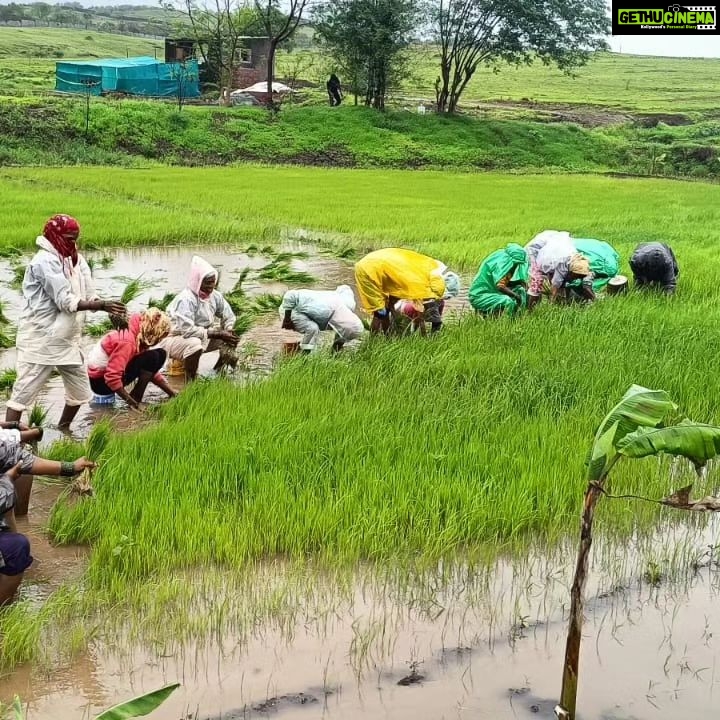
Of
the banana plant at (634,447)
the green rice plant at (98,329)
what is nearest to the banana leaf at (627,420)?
the banana plant at (634,447)

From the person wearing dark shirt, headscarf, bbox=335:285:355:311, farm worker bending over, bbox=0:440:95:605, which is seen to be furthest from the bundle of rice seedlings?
the person wearing dark shirt

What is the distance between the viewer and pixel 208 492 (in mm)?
3973

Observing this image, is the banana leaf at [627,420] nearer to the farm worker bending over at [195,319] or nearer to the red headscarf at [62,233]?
the red headscarf at [62,233]

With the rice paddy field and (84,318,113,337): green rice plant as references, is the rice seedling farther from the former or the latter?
the rice paddy field

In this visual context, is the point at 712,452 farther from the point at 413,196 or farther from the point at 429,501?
the point at 413,196

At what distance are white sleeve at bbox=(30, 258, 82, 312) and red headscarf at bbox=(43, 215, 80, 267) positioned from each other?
83 mm

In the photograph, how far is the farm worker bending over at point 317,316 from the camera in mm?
6410

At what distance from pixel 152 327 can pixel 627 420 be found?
138 inches

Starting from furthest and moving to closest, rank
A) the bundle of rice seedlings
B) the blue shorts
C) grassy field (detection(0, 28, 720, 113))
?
1. grassy field (detection(0, 28, 720, 113))
2. the bundle of rice seedlings
3. the blue shorts

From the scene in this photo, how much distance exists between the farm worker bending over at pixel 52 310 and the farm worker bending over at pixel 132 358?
281 millimetres

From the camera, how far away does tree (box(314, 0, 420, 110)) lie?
28391mm

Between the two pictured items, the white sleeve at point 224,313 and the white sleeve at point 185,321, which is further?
the white sleeve at point 224,313

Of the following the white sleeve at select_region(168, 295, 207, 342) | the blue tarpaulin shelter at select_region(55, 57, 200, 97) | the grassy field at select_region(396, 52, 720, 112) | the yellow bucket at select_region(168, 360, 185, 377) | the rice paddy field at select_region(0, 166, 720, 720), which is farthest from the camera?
the grassy field at select_region(396, 52, 720, 112)

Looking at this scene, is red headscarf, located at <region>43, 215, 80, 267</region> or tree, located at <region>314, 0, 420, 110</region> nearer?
red headscarf, located at <region>43, 215, 80, 267</region>
